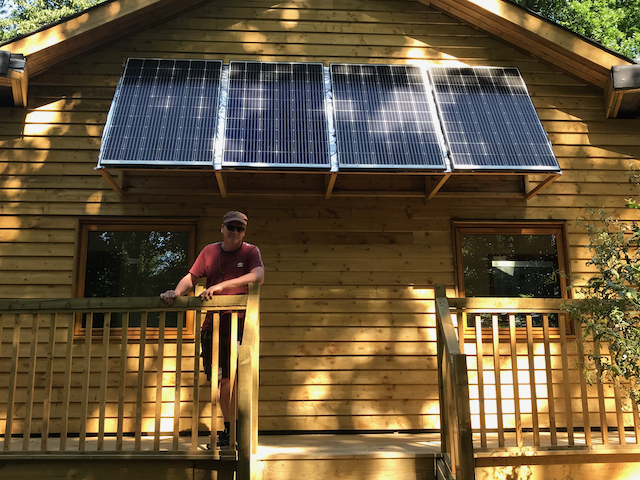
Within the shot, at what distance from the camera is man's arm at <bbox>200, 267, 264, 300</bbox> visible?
3.96 m

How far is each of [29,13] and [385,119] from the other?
2139 cm

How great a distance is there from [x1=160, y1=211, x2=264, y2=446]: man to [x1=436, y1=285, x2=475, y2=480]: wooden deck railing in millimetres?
1439

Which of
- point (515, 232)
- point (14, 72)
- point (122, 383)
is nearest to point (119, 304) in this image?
point (122, 383)

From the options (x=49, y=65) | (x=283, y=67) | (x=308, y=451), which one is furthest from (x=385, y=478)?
(x=49, y=65)

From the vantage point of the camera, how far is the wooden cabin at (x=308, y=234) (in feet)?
18.5

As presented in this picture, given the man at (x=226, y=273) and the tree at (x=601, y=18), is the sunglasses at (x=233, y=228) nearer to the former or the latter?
the man at (x=226, y=273)

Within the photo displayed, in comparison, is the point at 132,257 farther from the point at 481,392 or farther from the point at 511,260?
the point at 511,260

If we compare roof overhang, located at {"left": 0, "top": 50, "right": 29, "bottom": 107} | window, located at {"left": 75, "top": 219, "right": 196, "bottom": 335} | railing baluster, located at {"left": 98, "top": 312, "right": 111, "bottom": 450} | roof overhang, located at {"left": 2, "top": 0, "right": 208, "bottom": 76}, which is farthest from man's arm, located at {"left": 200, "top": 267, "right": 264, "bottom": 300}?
roof overhang, located at {"left": 2, "top": 0, "right": 208, "bottom": 76}

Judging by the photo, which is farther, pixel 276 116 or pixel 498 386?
pixel 276 116

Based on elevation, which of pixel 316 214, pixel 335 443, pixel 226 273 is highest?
pixel 316 214

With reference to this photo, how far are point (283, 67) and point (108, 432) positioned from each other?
14.1 feet

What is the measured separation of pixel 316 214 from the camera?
6051 mm

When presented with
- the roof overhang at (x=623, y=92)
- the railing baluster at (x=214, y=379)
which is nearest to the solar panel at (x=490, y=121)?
the roof overhang at (x=623, y=92)

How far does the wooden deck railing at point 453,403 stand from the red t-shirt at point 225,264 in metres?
1.49
